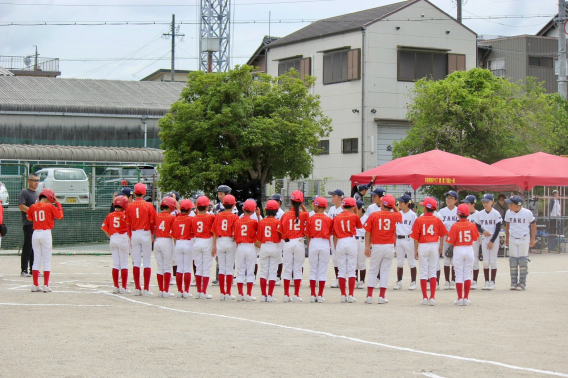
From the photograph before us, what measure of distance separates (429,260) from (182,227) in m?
4.52

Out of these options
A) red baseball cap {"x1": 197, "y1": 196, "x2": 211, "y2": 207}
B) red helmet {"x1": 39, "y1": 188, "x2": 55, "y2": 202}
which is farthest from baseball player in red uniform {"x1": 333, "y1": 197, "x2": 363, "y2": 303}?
red helmet {"x1": 39, "y1": 188, "x2": 55, "y2": 202}

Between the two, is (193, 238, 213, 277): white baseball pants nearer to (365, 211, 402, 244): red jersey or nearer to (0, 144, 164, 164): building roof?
(365, 211, 402, 244): red jersey

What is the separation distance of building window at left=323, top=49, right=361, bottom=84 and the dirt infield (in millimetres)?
23639

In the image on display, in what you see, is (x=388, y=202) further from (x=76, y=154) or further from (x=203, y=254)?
(x=76, y=154)

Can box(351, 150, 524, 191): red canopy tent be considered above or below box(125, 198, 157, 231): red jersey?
above

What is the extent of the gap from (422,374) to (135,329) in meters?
4.10

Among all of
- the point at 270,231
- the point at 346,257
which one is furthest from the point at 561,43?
the point at 270,231

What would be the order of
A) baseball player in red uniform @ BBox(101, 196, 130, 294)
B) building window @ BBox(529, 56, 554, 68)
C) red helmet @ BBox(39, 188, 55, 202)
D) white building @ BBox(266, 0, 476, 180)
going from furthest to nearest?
building window @ BBox(529, 56, 554, 68), white building @ BBox(266, 0, 476, 180), red helmet @ BBox(39, 188, 55, 202), baseball player in red uniform @ BBox(101, 196, 130, 294)

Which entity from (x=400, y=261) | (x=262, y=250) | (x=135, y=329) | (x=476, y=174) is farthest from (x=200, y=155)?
(x=135, y=329)

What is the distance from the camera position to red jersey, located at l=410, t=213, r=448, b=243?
1331 centimetres

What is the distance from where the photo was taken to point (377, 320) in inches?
429

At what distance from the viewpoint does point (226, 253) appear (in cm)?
1362

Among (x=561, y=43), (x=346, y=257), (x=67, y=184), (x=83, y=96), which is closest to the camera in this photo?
(x=346, y=257)

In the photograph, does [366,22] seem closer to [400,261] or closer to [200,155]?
[200,155]
